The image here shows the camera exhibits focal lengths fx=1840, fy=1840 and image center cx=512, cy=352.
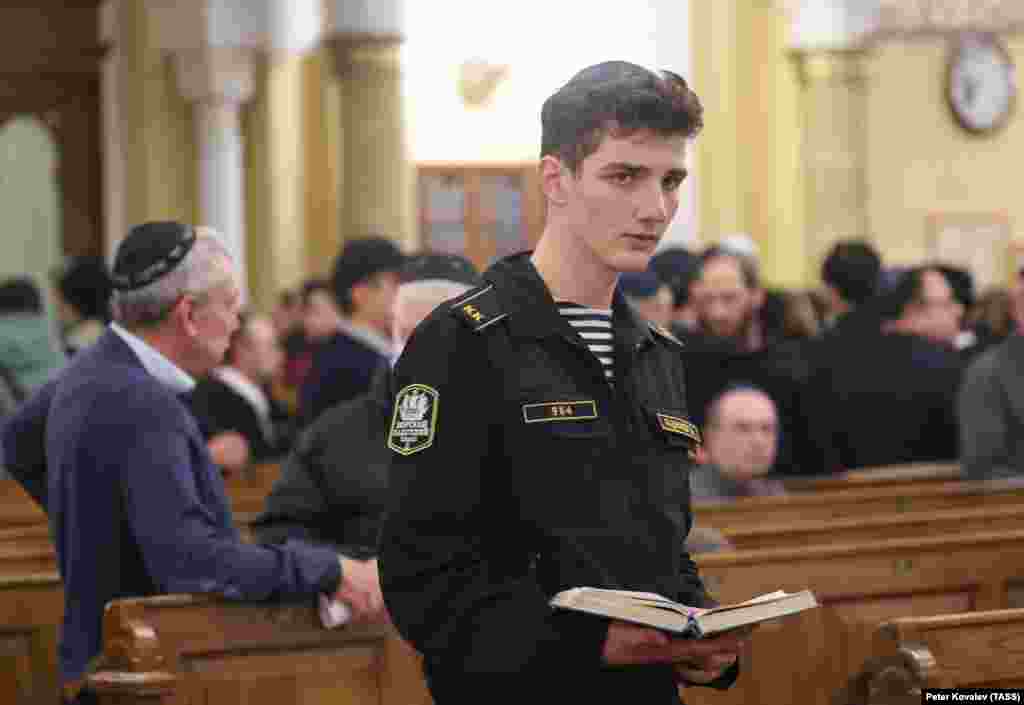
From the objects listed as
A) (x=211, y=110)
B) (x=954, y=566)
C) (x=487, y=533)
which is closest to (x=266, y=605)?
(x=487, y=533)

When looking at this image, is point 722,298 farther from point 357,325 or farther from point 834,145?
point 834,145

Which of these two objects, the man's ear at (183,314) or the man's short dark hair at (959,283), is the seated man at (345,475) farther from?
the man's short dark hair at (959,283)

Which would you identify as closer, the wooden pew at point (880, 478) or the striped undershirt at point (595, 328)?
the striped undershirt at point (595, 328)

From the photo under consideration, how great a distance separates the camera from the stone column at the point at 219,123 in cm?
1595

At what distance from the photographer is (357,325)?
6.75 meters

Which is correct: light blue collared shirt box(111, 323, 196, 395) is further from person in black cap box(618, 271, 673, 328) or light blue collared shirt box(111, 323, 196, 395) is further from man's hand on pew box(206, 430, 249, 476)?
man's hand on pew box(206, 430, 249, 476)

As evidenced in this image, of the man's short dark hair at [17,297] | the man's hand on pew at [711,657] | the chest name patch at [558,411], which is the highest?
the chest name patch at [558,411]

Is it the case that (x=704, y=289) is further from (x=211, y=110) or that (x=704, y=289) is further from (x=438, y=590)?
(x=211, y=110)

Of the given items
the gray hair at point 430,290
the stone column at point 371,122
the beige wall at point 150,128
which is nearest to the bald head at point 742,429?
the gray hair at point 430,290

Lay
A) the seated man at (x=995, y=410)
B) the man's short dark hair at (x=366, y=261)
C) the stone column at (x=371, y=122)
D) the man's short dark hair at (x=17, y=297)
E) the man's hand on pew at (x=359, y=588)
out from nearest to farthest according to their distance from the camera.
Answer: the man's hand on pew at (x=359, y=588)
the man's short dark hair at (x=366, y=261)
the seated man at (x=995, y=410)
the man's short dark hair at (x=17, y=297)
the stone column at (x=371, y=122)

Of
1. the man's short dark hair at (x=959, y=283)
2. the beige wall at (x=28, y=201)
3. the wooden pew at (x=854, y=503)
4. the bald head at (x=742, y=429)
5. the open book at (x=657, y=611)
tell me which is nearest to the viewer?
the open book at (x=657, y=611)

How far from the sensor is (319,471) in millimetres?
4723

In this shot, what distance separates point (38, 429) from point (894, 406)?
420 cm

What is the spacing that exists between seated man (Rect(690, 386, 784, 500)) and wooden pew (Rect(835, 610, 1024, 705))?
2.80m
